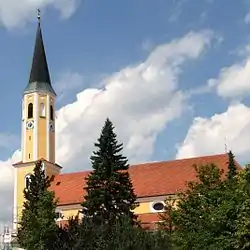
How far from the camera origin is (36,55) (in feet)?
221

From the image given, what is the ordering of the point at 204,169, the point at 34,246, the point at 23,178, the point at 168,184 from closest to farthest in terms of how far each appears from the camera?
the point at 34,246
the point at 204,169
the point at 168,184
the point at 23,178

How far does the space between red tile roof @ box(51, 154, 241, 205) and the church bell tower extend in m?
2.63

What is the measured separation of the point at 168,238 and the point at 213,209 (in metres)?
2.86

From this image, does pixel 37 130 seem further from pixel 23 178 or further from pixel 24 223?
pixel 24 223

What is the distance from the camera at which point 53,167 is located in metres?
65.7

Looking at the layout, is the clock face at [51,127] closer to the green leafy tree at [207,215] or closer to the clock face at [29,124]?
the clock face at [29,124]

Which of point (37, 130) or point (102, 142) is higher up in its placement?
point (37, 130)

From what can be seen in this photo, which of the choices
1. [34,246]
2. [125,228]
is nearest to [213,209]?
[125,228]

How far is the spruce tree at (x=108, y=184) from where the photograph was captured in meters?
39.4

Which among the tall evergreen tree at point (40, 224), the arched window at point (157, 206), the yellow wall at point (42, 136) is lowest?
the tall evergreen tree at point (40, 224)

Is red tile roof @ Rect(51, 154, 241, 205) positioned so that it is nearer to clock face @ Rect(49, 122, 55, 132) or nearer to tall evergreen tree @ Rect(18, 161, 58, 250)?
clock face @ Rect(49, 122, 55, 132)

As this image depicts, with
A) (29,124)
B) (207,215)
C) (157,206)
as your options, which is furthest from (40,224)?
(29,124)

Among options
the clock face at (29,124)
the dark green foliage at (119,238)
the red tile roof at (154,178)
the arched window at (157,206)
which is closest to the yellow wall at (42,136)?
the clock face at (29,124)

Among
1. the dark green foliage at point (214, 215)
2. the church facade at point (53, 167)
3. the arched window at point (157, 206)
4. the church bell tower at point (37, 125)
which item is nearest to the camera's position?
the dark green foliage at point (214, 215)
